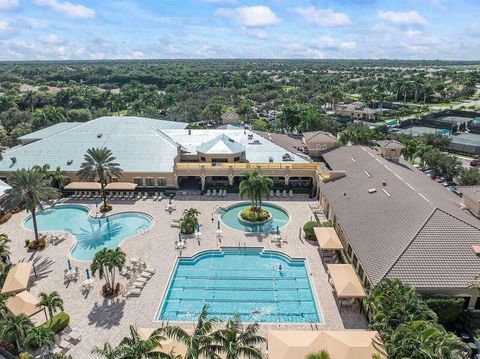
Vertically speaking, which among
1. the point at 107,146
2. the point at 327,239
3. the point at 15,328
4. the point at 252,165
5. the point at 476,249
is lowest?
the point at 327,239

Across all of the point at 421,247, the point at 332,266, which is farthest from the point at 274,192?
the point at 421,247

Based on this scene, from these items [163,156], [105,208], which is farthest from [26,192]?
[163,156]

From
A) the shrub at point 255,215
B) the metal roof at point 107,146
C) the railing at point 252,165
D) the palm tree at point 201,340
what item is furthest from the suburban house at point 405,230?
the metal roof at point 107,146

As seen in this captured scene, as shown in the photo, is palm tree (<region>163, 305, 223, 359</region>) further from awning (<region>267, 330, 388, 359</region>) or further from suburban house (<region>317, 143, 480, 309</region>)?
suburban house (<region>317, 143, 480, 309</region>)

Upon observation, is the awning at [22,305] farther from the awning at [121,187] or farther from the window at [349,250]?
the window at [349,250]

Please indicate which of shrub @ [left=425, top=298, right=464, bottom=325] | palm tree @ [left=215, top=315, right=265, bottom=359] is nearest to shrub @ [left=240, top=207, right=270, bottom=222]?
shrub @ [left=425, top=298, right=464, bottom=325]

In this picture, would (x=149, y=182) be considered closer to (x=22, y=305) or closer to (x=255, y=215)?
(x=255, y=215)
